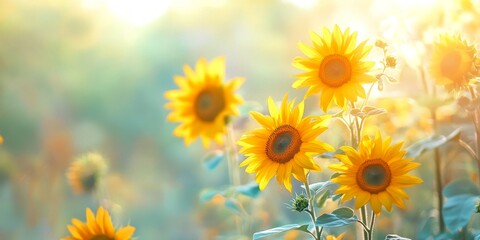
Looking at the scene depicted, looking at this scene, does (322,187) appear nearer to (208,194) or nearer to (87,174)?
(208,194)

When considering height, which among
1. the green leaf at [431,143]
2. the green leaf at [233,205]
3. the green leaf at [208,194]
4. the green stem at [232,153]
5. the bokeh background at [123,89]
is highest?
the bokeh background at [123,89]

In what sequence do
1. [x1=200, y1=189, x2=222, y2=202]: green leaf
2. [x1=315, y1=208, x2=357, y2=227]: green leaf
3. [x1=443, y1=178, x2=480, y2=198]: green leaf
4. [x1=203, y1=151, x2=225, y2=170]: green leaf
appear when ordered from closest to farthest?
[x1=315, y1=208, x2=357, y2=227]: green leaf, [x1=443, y1=178, x2=480, y2=198]: green leaf, [x1=200, y1=189, x2=222, y2=202]: green leaf, [x1=203, y1=151, x2=225, y2=170]: green leaf

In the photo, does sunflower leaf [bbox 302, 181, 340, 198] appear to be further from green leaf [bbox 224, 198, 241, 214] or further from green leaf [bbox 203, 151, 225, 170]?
green leaf [bbox 203, 151, 225, 170]

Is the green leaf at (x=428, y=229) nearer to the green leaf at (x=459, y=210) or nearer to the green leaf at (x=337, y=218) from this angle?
the green leaf at (x=459, y=210)

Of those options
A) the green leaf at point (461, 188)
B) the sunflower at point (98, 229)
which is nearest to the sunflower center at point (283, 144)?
the sunflower at point (98, 229)

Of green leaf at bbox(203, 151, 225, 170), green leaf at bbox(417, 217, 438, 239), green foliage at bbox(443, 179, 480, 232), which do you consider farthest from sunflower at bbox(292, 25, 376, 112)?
green leaf at bbox(203, 151, 225, 170)

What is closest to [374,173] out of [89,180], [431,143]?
[431,143]
